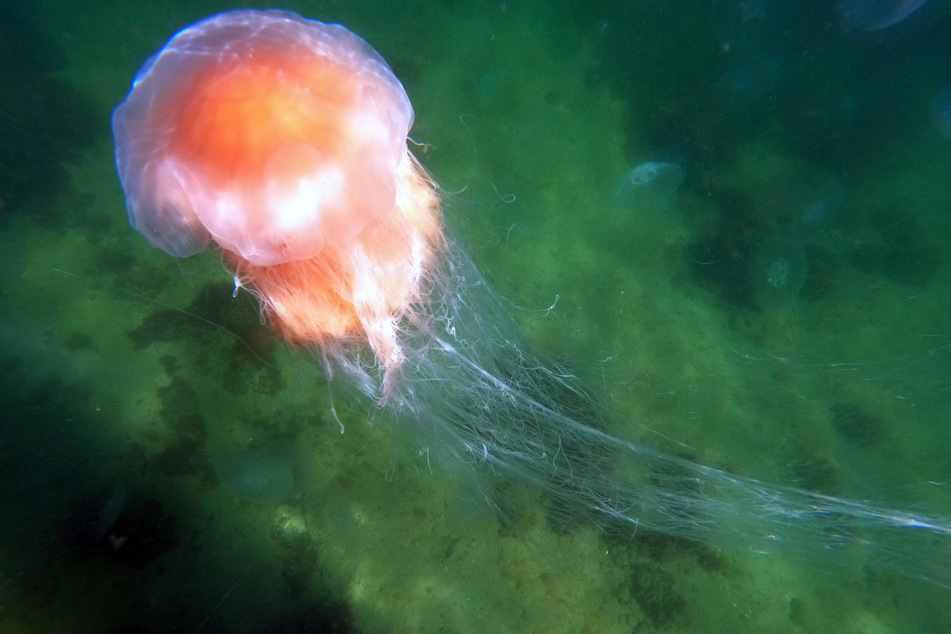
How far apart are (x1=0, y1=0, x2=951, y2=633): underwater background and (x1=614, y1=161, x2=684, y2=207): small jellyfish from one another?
4 centimetres

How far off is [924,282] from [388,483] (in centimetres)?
504

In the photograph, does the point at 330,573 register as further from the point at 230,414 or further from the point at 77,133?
the point at 77,133

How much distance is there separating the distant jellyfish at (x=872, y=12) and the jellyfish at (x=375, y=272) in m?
5.22

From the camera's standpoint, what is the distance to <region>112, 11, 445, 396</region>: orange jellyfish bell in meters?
2.11

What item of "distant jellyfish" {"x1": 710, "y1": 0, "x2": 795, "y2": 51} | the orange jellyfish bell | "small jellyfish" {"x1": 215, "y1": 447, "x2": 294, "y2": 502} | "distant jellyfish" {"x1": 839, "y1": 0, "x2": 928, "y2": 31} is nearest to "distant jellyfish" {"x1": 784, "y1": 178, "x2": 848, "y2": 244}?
"distant jellyfish" {"x1": 710, "y1": 0, "x2": 795, "y2": 51}

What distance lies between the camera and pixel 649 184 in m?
4.11

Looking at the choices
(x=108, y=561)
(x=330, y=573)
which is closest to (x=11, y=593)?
(x=108, y=561)

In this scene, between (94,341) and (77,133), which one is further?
(77,133)

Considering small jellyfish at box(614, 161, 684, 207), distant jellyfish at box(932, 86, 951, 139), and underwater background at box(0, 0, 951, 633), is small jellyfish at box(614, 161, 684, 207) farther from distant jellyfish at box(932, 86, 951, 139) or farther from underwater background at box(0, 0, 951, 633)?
distant jellyfish at box(932, 86, 951, 139)

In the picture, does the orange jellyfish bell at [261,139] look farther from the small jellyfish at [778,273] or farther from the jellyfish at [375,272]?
the small jellyfish at [778,273]

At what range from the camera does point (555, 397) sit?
10.6 ft

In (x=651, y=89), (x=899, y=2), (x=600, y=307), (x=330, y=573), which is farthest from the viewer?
(x=899, y=2)

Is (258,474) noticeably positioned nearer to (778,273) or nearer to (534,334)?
(534,334)

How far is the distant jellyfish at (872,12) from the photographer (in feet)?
16.5
